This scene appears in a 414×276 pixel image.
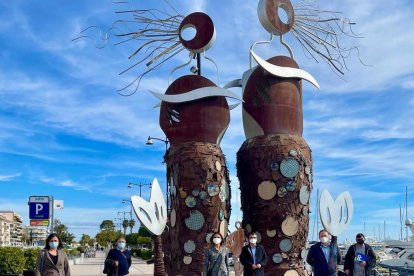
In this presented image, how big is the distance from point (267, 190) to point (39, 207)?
18.3 ft

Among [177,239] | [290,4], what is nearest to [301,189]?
[177,239]

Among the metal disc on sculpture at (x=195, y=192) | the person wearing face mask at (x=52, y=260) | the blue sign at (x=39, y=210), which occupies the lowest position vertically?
the person wearing face mask at (x=52, y=260)

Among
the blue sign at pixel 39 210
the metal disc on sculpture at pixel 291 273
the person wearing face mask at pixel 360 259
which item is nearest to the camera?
the person wearing face mask at pixel 360 259

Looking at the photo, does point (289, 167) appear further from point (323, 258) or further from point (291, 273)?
point (323, 258)

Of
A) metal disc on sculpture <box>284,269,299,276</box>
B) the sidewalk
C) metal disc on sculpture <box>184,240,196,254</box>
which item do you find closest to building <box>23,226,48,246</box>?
the sidewalk

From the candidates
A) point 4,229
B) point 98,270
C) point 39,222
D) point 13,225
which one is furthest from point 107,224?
point 39,222

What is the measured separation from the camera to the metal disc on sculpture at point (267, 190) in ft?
43.5

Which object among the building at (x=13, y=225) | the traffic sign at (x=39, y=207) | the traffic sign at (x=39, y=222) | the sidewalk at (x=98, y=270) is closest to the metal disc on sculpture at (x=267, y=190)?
the traffic sign at (x=39, y=207)

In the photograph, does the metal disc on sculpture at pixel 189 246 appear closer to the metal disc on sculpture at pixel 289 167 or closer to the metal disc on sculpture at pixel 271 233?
the metal disc on sculpture at pixel 271 233

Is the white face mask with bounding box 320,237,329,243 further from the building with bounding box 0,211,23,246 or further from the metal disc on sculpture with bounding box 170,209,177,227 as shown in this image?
the building with bounding box 0,211,23,246

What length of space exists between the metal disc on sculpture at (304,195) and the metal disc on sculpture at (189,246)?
2.68m

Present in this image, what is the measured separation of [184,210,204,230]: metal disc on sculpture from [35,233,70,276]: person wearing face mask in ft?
17.4

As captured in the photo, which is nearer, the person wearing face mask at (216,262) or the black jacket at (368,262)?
the person wearing face mask at (216,262)

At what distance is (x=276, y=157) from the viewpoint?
13.4 metres
